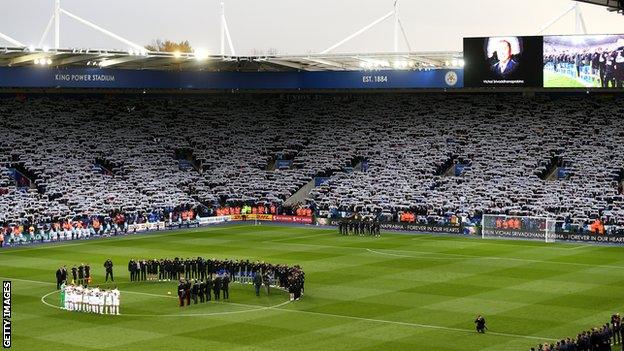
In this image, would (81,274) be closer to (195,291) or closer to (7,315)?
(195,291)

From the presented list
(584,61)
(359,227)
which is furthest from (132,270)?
(584,61)

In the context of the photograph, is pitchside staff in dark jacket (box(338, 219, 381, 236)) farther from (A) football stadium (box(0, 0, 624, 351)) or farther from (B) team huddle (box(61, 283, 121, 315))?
(B) team huddle (box(61, 283, 121, 315))

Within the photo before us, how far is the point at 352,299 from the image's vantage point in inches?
1551

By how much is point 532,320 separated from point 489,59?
127 feet

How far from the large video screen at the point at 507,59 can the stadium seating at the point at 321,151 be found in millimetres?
6118

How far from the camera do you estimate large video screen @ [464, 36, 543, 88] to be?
230ft

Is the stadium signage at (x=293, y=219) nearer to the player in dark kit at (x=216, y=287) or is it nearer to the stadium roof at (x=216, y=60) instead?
the stadium roof at (x=216, y=60)

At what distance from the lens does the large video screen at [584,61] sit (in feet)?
225

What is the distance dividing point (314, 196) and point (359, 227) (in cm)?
1097

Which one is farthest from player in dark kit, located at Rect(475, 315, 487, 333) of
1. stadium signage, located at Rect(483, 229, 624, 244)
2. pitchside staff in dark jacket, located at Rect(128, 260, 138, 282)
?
stadium signage, located at Rect(483, 229, 624, 244)

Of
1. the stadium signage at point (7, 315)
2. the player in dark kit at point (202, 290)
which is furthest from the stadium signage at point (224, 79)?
the stadium signage at point (7, 315)

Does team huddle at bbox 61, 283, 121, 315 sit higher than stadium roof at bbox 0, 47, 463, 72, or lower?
lower

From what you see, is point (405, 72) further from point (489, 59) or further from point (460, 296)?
point (460, 296)

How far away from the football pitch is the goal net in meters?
1.30
